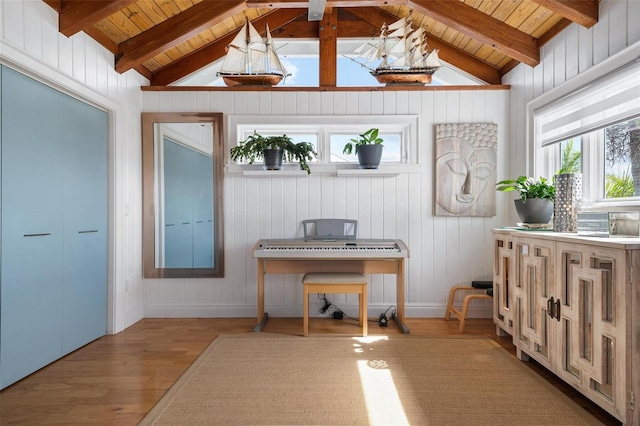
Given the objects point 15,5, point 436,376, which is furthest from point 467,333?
point 15,5

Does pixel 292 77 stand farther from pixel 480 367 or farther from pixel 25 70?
pixel 480 367

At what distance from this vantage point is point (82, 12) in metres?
2.81

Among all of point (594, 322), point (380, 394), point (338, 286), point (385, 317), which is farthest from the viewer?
point (385, 317)

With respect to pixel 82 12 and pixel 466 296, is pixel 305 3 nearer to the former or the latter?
pixel 82 12

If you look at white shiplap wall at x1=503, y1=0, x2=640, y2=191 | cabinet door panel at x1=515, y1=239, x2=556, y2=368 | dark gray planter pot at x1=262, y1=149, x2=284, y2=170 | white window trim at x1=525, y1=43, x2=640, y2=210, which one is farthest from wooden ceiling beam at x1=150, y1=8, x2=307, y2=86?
cabinet door panel at x1=515, y1=239, x2=556, y2=368

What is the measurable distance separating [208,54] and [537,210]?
333 cm

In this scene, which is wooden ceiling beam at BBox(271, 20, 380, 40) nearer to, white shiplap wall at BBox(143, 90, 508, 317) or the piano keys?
white shiplap wall at BBox(143, 90, 508, 317)

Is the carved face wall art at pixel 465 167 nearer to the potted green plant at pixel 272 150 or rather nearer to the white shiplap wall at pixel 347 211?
the white shiplap wall at pixel 347 211

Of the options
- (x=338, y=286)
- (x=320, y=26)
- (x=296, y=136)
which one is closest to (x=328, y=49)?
(x=320, y=26)

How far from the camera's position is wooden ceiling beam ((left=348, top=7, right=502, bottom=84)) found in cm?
404

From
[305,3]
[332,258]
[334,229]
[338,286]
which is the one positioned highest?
[305,3]

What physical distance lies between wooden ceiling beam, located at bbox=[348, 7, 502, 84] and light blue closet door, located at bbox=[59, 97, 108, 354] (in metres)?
2.65

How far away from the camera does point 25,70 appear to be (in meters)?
2.57

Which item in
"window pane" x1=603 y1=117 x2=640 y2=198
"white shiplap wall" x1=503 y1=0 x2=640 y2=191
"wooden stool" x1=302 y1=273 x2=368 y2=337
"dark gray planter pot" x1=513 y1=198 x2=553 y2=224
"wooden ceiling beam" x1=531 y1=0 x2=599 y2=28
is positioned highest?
"wooden ceiling beam" x1=531 y1=0 x2=599 y2=28
